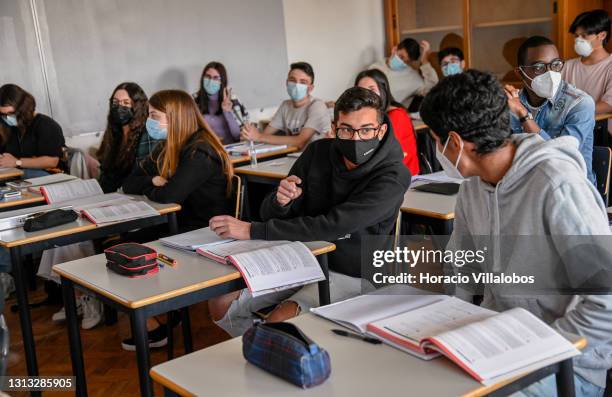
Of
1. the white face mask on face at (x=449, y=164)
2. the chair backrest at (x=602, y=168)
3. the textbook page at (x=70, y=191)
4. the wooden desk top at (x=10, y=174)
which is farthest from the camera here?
the wooden desk top at (x=10, y=174)

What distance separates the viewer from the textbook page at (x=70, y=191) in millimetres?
3773

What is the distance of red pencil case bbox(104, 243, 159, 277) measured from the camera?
7.64 ft

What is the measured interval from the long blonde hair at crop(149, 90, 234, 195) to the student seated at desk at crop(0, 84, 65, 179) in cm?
198

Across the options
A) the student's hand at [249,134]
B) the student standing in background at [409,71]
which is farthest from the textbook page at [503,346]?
the student standing in background at [409,71]

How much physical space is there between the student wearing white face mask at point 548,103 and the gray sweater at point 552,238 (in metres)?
1.60

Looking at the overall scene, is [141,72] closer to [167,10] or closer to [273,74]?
[167,10]

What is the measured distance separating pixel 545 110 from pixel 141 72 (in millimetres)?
3685

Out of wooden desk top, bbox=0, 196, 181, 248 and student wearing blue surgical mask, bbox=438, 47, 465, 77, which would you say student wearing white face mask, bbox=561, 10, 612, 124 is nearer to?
student wearing blue surgical mask, bbox=438, 47, 465, 77

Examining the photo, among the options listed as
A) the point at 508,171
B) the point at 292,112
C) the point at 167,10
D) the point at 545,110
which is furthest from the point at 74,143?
the point at 508,171

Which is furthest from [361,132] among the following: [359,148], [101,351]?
[101,351]

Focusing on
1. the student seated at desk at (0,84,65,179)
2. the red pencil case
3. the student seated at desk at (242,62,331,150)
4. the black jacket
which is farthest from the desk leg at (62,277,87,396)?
the student seated at desk at (0,84,65,179)

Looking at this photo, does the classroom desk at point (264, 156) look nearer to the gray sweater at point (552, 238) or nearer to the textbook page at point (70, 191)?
the textbook page at point (70, 191)

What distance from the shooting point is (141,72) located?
245 inches

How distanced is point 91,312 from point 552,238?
2.79 meters
